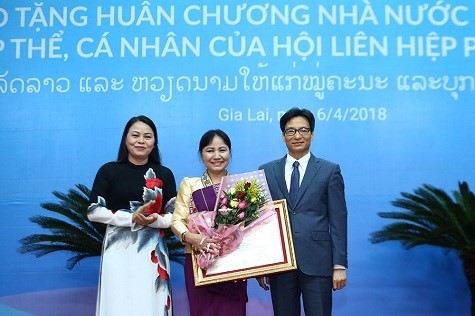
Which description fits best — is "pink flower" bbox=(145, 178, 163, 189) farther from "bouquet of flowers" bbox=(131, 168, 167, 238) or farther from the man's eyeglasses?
the man's eyeglasses

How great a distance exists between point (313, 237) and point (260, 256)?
32 centimetres

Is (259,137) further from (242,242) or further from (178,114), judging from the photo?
(242,242)

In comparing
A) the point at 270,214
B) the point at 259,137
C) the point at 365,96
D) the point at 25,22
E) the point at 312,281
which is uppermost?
the point at 25,22

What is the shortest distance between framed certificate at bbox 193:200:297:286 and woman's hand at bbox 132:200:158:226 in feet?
1.06

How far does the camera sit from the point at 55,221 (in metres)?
5.00

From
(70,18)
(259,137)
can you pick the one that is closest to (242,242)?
(259,137)

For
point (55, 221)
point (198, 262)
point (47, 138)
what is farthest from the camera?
point (47, 138)

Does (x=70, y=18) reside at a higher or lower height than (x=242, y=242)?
higher

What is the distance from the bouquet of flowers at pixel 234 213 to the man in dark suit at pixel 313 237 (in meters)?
0.16

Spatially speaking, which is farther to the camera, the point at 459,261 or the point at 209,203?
the point at 459,261

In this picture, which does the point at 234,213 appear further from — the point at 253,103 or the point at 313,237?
the point at 253,103

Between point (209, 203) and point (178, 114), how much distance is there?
1992 millimetres

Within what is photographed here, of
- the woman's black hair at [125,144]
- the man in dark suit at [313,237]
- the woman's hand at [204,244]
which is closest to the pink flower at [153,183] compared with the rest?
the woman's black hair at [125,144]

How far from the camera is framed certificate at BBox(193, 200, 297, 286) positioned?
3246 mm
